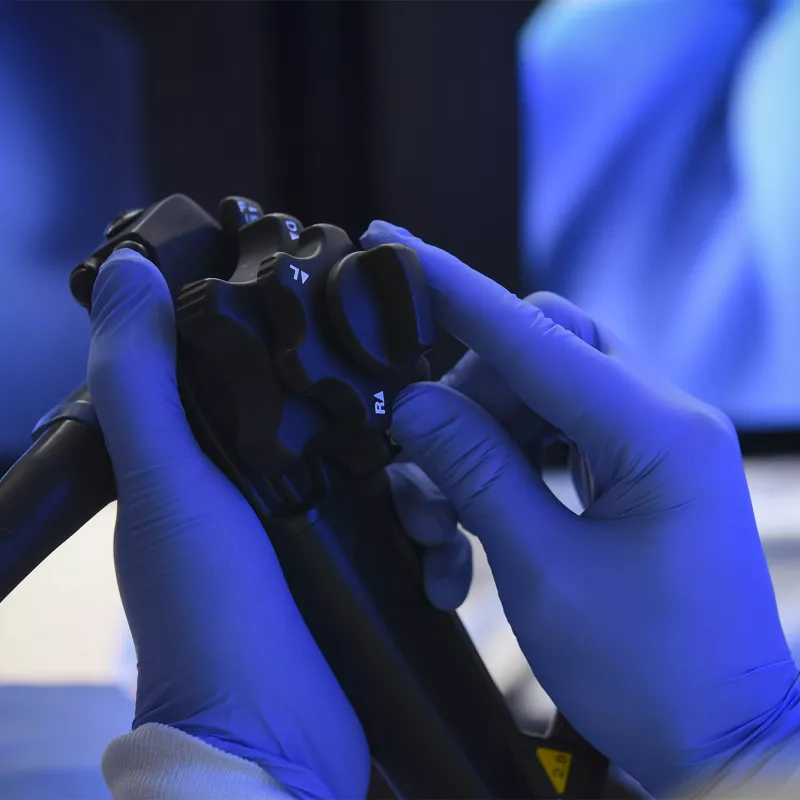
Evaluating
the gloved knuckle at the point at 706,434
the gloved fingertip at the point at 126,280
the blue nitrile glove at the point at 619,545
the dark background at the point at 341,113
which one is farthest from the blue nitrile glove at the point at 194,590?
the dark background at the point at 341,113

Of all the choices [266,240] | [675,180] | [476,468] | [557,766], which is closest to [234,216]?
[266,240]

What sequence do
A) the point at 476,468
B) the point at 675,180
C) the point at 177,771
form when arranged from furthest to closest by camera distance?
1. the point at 675,180
2. the point at 476,468
3. the point at 177,771

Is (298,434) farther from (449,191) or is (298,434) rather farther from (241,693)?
(449,191)

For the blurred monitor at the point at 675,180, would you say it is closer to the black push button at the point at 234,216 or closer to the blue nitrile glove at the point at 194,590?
the black push button at the point at 234,216

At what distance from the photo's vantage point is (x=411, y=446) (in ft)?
1.63

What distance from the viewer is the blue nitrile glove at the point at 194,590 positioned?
1.40 ft

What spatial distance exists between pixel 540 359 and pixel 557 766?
32 centimetres

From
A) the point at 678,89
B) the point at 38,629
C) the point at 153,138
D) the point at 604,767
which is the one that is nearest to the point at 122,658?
the point at 38,629

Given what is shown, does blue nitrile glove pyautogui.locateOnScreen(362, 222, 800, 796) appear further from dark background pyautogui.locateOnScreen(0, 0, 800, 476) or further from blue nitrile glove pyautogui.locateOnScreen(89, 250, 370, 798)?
dark background pyautogui.locateOnScreen(0, 0, 800, 476)

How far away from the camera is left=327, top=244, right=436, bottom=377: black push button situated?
1.42 ft

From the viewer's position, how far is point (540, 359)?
1.56 feet

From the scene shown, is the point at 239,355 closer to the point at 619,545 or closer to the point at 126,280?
the point at 126,280

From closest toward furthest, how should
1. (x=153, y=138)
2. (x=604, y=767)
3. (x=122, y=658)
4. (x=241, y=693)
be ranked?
(x=241, y=693) → (x=604, y=767) → (x=122, y=658) → (x=153, y=138)

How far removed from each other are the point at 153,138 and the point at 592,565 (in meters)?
1.05
